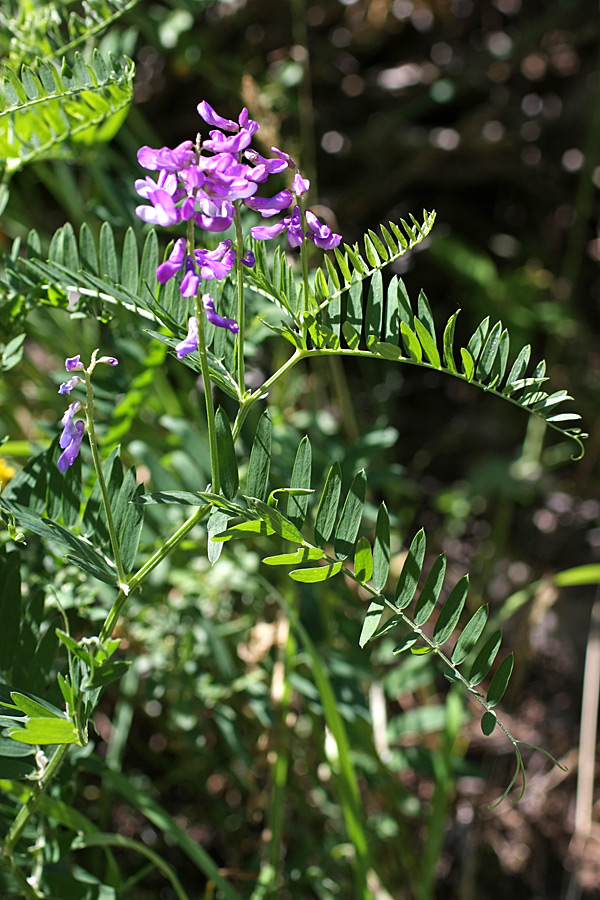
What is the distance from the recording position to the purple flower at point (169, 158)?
1.71 ft

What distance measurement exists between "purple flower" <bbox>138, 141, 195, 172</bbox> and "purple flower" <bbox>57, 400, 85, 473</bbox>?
0.17m

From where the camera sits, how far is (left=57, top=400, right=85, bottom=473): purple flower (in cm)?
58

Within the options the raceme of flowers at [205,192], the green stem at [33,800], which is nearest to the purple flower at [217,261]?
the raceme of flowers at [205,192]

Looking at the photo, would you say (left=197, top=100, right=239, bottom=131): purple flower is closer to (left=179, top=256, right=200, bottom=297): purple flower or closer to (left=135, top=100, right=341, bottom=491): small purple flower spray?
(left=135, top=100, right=341, bottom=491): small purple flower spray

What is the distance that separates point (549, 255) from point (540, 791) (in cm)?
113

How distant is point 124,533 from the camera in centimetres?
67

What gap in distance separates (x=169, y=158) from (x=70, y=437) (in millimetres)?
211

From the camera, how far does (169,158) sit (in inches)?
20.5

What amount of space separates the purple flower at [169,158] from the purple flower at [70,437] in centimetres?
17

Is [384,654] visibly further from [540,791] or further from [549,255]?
[549,255]

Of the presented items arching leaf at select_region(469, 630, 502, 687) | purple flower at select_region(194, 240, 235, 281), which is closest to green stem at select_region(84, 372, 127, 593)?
purple flower at select_region(194, 240, 235, 281)

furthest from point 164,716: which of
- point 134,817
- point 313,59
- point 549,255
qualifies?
point 313,59

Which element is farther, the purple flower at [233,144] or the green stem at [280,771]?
the green stem at [280,771]

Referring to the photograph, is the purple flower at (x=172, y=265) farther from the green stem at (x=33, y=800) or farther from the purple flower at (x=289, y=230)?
the green stem at (x=33, y=800)
